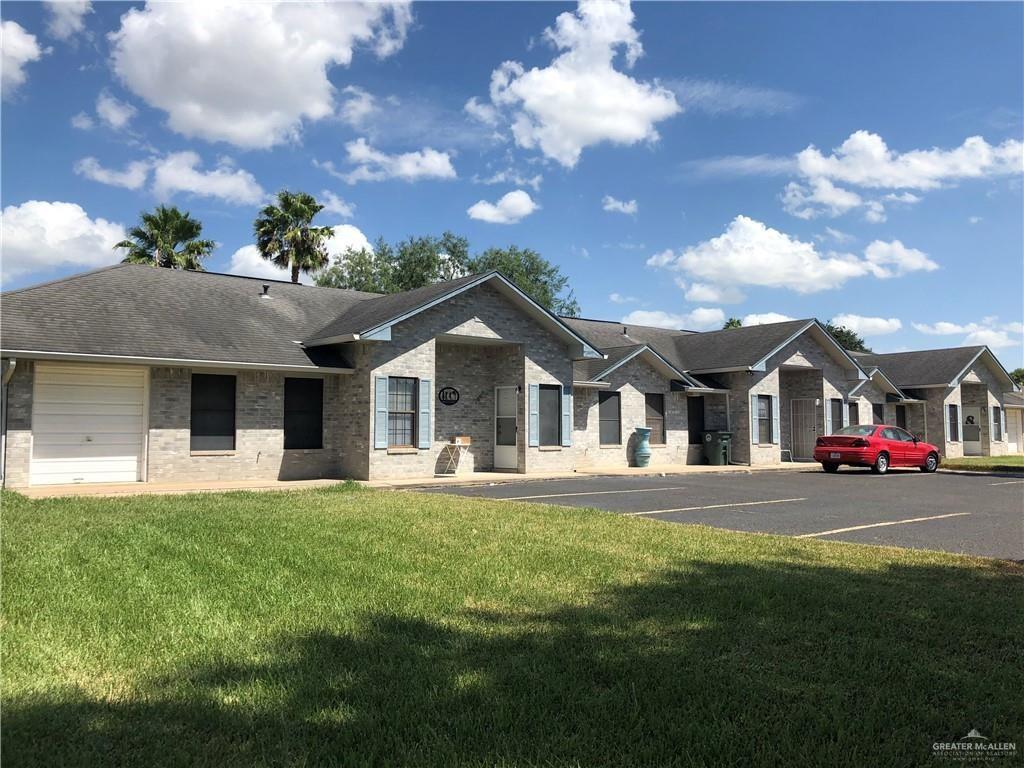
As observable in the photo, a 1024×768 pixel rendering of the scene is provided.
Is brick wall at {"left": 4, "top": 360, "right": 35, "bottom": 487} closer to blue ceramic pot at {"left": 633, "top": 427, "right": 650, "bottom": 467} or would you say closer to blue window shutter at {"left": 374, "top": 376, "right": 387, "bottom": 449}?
blue window shutter at {"left": 374, "top": 376, "right": 387, "bottom": 449}

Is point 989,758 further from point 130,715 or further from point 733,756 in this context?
point 130,715

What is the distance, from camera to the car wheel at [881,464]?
22062mm

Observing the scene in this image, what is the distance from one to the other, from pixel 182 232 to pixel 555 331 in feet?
61.3

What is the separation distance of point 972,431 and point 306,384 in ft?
108

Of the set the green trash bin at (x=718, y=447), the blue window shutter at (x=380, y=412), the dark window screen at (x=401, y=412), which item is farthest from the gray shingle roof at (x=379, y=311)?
the green trash bin at (x=718, y=447)

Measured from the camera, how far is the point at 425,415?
60.2ft

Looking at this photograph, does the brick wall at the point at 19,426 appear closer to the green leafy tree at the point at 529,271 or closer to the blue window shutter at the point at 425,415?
the blue window shutter at the point at 425,415

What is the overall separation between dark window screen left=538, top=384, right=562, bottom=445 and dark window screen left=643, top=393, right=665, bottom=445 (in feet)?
16.8

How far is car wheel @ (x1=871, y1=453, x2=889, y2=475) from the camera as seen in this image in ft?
72.4

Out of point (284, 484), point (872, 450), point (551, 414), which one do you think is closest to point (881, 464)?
point (872, 450)

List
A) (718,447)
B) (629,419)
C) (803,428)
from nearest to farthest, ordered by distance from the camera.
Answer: (629,419), (718,447), (803,428)

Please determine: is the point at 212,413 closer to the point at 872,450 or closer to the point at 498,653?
the point at 498,653

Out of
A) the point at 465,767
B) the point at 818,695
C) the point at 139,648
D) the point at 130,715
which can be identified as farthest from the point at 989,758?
the point at 139,648

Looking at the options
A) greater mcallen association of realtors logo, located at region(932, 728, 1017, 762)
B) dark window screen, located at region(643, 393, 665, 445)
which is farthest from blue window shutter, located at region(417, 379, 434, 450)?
greater mcallen association of realtors logo, located at region(932, 728, 1017, 762)
